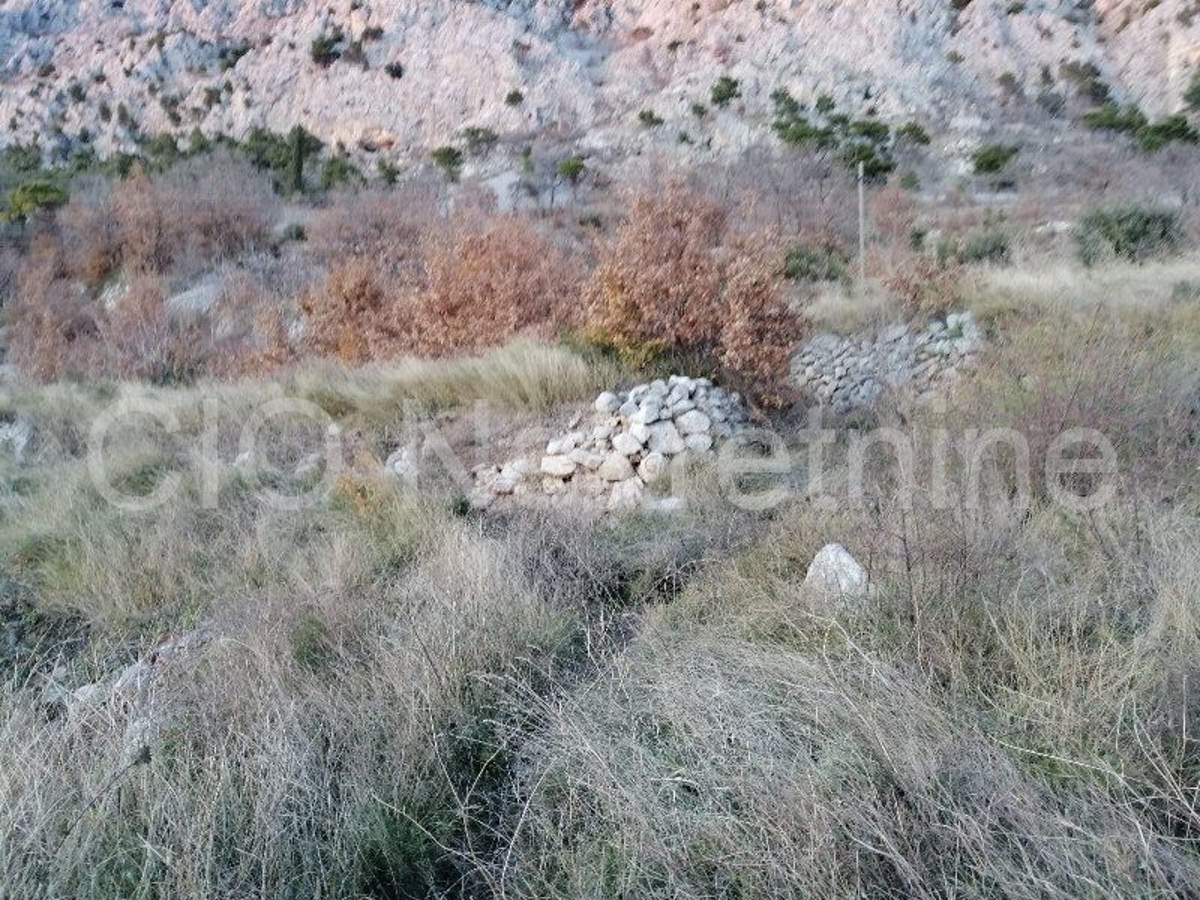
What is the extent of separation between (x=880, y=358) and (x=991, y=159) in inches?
695

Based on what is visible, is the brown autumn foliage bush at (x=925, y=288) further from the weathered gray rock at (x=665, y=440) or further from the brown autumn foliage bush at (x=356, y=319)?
the brown autumn foliage bush at (x=356, y=319)

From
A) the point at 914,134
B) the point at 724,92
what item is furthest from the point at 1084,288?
the point at 724,92

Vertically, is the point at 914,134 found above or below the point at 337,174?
below

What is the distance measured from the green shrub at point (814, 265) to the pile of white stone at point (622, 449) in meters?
6.02

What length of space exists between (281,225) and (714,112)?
1674 cm

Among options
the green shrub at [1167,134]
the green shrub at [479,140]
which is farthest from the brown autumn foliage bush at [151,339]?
the green shrub at [1167,134]

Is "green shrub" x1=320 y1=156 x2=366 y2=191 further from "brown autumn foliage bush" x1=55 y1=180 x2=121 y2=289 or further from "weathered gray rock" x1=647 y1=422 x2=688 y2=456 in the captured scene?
"weathered gray rock" x1=647 y1=422 x2=688 y2=456

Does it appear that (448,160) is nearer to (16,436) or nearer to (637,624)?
(16,436)

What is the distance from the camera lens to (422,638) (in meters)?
2.98

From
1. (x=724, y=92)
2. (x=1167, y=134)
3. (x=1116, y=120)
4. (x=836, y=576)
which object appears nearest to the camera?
(x=836, y=576)

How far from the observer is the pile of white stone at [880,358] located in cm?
776

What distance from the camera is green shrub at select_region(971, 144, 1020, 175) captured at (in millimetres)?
22578

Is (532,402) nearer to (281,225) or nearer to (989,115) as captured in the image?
(281,225)

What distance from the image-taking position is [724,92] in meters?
30.8
